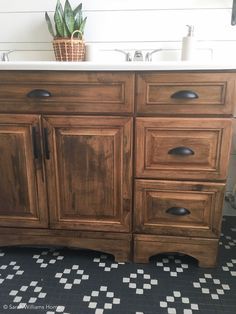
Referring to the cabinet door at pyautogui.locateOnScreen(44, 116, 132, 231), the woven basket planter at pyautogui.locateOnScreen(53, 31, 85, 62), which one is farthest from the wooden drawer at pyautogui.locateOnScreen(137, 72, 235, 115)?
the woven basket planter at pyautogui.locateOnScreen(53, 31, 85, 62)

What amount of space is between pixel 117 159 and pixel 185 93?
0.38 meters

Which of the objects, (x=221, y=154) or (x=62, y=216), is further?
(x=62, y=216)

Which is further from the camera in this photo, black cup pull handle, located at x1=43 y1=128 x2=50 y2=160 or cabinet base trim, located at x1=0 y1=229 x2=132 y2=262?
cabinet base trim, located at x1=0 y1=229 x2=132 y2=262

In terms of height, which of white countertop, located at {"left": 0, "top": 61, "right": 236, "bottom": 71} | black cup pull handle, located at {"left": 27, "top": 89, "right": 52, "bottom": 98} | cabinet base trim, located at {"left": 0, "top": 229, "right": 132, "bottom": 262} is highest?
white countertop, located at {"left": 0, "top": 61, "right": 236, "bottom": 71}

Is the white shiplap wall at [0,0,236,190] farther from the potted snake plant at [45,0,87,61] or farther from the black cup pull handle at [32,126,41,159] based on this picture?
the black cup pull handle at [32,126,41,159]

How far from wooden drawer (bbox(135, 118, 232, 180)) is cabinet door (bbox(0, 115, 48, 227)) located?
17.8 inches

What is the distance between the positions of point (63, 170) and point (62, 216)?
0.23 metres

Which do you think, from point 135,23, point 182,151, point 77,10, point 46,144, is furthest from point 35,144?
point 135,23

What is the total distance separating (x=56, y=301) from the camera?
43.6 inches

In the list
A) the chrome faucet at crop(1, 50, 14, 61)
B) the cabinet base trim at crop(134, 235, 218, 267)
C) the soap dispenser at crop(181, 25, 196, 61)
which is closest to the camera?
the cabinet base trim at crop(134, 235, 218, 267)

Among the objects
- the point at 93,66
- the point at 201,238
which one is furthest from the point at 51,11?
the point at 201,238

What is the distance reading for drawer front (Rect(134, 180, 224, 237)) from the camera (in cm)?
118

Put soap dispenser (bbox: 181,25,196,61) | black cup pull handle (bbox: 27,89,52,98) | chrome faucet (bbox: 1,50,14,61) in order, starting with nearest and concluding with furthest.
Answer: black cup pull handle (bbox: 27,89,52,98) → soap dispenser (bbox: 181,25,196,61) → chrome faucet (bbox: 1,50,14,61)

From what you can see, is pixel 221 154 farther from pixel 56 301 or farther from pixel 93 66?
pixel 56 301
